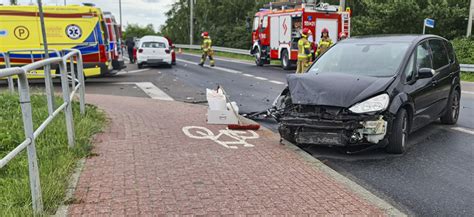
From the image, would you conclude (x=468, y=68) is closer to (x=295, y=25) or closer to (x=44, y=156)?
(x=295, y=25)

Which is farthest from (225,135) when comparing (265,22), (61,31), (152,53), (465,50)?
(265,22)

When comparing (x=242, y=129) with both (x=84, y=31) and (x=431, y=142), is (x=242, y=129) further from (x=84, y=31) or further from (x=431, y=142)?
(x=84, y=31)

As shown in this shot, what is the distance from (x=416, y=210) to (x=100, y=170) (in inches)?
124

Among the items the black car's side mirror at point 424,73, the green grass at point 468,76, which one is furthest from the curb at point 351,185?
the green grass at point 468,76

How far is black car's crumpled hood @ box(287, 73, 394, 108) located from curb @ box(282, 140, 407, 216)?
68 centimetres

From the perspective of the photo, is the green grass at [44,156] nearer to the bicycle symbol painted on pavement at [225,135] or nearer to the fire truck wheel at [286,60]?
the bicycle symbol painted on pavement at [225,135]

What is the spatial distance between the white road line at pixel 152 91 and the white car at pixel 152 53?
22.9 ft

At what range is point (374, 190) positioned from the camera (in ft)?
15.6

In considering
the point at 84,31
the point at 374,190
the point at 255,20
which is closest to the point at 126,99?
the point at 84,31

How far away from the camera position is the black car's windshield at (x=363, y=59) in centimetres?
646

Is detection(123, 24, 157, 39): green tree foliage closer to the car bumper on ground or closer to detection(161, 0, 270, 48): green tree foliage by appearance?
detection(161, 0, 270, 48): green tree foliage

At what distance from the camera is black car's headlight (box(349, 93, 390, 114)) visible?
18.5 feet

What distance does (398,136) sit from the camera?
19.5 feet

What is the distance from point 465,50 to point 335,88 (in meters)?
17.7
